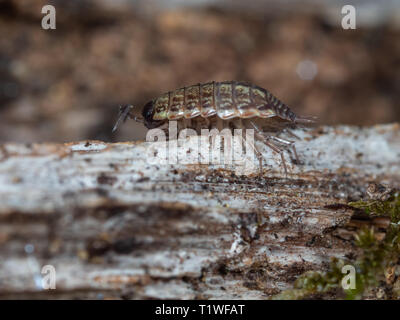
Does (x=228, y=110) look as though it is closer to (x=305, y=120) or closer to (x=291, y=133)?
(x=291, y=133)

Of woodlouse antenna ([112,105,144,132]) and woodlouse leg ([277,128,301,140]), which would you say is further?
woodlouse antenna ([112,105,144,132])

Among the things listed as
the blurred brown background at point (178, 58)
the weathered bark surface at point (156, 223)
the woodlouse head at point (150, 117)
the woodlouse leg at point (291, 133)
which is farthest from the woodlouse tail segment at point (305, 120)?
the blurred brown background at point (178, 58)

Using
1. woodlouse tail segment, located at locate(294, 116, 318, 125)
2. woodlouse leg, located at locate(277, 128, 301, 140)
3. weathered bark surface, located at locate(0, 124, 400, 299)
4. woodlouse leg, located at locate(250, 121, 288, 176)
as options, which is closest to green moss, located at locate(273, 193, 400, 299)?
weathered bark surface, located at locate(0, 124, 400, 299)

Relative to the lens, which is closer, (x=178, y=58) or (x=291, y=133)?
(x=291, y=133)

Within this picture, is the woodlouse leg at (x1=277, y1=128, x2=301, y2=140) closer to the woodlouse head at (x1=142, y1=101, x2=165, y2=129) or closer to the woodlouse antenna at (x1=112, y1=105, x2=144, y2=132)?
the woodlouse head at (x1=142, y1=101, x2=165, y2=129)

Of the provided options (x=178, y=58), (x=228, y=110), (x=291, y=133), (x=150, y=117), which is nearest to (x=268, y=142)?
(x=291, y=133)

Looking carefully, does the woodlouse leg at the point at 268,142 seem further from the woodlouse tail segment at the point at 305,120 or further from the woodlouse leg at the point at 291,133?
the woodlouse tail segment at the point at 305,120
